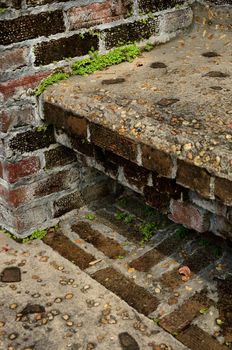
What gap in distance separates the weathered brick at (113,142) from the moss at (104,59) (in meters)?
0.55

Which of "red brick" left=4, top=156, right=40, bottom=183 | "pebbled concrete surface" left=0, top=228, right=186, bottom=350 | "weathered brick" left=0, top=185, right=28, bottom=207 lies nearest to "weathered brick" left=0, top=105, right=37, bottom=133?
"red brick" left=4, top=156, right=40, bottom=183

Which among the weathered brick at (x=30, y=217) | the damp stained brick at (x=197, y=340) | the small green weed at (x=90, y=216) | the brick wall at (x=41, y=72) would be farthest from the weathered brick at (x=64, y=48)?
the damp stained brick at (x=197, y=340)

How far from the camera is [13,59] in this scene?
2725mm

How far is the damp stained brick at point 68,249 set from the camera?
2.95m

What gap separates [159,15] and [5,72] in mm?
1140

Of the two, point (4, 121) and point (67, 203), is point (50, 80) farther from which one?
point (67, 203)

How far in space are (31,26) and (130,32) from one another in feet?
2.36

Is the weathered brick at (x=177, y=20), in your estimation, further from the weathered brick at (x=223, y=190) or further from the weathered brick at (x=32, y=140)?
the weathered brick at (x=223, y=190)

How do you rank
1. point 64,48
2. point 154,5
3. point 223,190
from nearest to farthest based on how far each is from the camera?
1. point 223,190
2. point 64,48
3. point 154,5

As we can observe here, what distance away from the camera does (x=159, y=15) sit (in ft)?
11.0

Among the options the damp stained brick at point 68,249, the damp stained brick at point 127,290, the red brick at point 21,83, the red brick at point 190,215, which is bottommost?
the damp stained brick at point 127,290

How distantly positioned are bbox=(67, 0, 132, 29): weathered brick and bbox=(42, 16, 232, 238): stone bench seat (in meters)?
0.29

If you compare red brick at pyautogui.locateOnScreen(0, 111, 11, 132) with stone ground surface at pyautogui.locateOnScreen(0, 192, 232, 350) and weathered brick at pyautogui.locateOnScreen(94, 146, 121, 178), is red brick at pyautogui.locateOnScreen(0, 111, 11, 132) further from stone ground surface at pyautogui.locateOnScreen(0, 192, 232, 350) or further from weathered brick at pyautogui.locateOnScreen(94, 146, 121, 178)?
stone ground surface at pyautogui.locateOnScreen(0, 192, 232, 350)

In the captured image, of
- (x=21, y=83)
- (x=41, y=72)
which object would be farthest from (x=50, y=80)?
(x=21, y=83)
